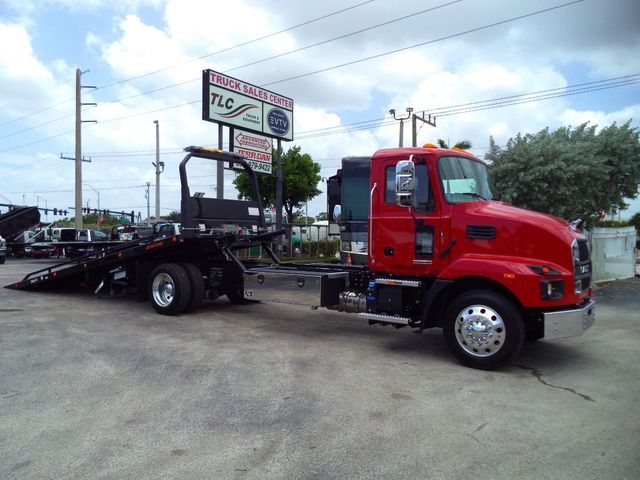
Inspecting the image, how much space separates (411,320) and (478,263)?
1.27 metres

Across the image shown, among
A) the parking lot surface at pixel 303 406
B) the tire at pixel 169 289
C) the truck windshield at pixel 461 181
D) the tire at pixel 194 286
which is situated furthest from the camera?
the tire at pixel 194 286

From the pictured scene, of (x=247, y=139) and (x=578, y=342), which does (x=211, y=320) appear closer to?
(x=578, y=342)

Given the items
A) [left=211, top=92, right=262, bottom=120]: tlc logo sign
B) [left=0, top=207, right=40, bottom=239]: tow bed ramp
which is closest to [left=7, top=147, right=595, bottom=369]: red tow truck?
[left=211, top=92, right=262, bottom=120]: tlc logo sign

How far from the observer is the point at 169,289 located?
9359 millimetres

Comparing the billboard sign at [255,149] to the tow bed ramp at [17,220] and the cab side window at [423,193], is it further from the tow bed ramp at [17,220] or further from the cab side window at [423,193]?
the tow bed ramp at [17,220]

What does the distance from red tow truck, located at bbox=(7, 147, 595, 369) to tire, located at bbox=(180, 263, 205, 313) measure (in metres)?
0.09

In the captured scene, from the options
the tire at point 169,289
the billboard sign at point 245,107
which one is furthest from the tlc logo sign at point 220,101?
the tire at point 169,289

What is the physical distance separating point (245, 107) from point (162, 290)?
10702 millimetres

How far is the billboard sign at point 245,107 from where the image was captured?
17.2m

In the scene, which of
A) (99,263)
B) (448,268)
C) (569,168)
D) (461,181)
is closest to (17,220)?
(99,263)

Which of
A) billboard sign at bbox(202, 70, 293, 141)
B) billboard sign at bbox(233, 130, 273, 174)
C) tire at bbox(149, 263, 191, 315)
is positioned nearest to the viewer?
tire at bbox(149, 263, 191, 315)

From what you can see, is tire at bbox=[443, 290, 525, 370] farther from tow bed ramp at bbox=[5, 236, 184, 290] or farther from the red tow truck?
tow bed ramp at bbox=[5, 236, 184, 290]

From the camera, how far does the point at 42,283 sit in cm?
1181

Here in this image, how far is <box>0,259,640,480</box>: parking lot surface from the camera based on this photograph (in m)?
3.53
